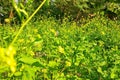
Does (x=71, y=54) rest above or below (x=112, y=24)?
above

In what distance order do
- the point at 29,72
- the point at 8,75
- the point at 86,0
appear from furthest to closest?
the point at 86,0 < the point at 8,75 < the point at 29,72

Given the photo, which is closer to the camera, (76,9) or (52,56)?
(52,56)

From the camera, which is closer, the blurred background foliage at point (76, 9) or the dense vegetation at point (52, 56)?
the dense vegetation at point (52, 56)

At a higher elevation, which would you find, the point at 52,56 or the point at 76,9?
the point at 52,56

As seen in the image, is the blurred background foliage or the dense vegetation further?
the blurred background foliage

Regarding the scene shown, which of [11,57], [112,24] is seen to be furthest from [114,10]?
[11,57]

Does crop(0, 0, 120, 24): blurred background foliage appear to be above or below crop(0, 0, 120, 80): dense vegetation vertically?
below

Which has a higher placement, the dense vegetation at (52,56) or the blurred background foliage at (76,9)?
the dense vegetation at (52,56)

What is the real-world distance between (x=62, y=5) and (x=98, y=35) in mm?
7582

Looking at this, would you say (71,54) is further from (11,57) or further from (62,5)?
(62,5)

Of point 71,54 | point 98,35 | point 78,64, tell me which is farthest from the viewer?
point 98,35

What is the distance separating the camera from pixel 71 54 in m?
3.33

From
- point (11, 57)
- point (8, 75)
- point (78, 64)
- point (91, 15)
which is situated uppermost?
point (11, 57)

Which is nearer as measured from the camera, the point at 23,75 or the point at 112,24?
the point at 23,75
